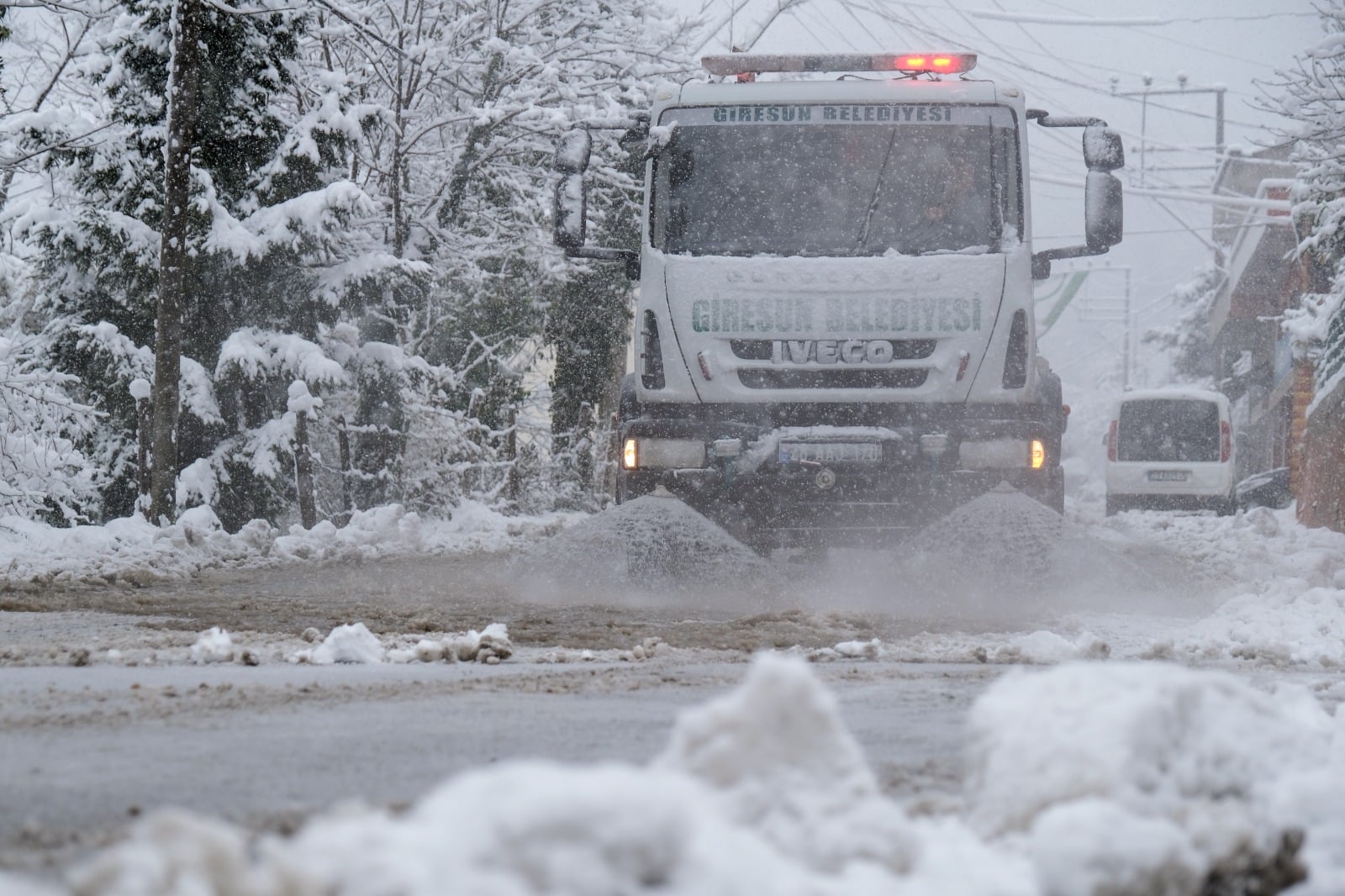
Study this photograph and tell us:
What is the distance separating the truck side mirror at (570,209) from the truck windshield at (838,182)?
0.52 m

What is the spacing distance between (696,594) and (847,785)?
22.5 ft

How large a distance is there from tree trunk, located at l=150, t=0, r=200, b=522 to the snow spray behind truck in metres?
6.19

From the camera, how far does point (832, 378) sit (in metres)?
8.99

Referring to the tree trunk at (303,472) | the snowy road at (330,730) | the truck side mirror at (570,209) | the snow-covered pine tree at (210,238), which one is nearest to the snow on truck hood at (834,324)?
the truck side mirror at (570,209)

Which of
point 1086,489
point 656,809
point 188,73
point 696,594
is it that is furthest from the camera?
point 1086,489

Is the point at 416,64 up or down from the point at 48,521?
up

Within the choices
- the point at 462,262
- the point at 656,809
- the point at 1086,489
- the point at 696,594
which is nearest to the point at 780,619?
the point at 696,594

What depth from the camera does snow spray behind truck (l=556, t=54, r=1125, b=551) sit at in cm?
888

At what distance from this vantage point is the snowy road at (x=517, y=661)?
2.68 m

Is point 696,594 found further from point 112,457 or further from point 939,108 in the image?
point 112,457

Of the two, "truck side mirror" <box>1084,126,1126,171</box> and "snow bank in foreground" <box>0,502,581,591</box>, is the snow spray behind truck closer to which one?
"truck side mirror" <box>1084,126,1126,171</box>

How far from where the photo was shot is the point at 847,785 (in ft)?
6.18

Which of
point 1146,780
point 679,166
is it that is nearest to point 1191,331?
point 679,166

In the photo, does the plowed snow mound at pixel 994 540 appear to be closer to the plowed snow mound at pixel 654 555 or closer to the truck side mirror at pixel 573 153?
the plowed snow mound at pixel 654 555
